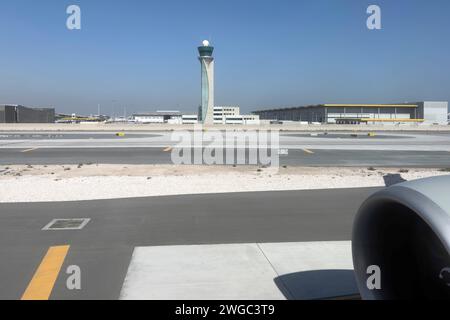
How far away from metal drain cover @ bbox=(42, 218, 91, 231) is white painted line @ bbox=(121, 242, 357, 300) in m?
1.84

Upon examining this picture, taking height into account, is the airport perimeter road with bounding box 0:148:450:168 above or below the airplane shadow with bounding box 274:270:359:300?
above

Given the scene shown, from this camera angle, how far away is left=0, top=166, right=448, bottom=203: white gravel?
36.6ft

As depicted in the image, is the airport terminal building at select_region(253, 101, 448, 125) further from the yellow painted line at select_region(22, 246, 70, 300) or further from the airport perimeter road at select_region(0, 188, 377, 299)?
the yellow painted line at select_region(22, 246, 70, 300)

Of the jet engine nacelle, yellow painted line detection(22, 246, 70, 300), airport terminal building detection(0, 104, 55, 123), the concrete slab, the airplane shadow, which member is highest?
airport terminal building detection(0, 104, 55, 123)

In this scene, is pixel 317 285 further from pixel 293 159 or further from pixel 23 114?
pixel 23 114

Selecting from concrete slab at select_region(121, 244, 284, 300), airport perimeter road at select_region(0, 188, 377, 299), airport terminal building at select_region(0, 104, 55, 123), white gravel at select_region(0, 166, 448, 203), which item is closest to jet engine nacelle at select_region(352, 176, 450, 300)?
concrete slab at select_region(121, 244, 284, 300)

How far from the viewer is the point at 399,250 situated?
3.39m

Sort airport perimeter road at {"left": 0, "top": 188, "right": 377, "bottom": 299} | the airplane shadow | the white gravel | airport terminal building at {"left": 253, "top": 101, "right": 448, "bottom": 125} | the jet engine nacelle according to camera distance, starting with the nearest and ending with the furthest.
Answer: the jet engine nacelle
the airplane shadow
airport perimeter road at {"left": 0, "top": 188, "right": 377, "bottom": 299}
the white gravel
airport terminal building at {"left": 253, "top": 101, "right": 448, "bottom": 125}

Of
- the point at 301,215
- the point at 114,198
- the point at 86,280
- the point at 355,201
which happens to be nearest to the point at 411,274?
the point at 86,280

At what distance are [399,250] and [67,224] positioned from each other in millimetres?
5894

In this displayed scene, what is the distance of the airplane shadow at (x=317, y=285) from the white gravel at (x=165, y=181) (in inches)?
209

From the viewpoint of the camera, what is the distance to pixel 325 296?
4516 millimetres

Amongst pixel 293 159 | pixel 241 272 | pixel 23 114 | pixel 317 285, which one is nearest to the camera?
pixel 317 285

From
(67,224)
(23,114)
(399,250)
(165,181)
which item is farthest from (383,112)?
(399,250)
